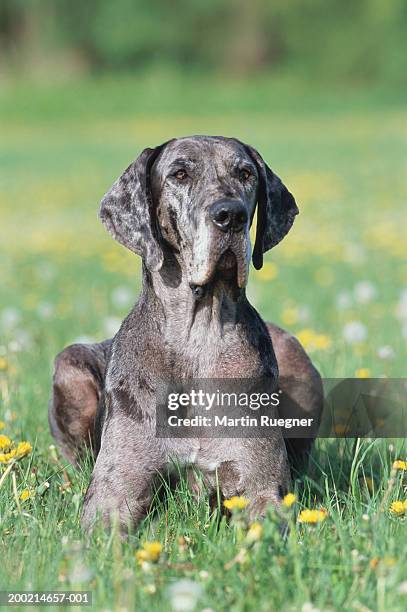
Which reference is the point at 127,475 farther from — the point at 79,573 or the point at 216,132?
the point at 216,132

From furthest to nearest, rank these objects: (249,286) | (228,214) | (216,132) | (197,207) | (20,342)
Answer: (216,132)
(249,286)
(20,342)
(197,207)
(228,214)

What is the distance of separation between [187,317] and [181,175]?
0.60 meters

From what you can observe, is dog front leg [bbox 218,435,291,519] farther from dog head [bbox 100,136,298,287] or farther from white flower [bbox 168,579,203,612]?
white flower [bbox 168,579,203,612]

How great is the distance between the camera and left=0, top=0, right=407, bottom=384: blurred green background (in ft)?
26.0

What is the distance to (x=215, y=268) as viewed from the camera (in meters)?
4.02

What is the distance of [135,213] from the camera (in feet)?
13.7

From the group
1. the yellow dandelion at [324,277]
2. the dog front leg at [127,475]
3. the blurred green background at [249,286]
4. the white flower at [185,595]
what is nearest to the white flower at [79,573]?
the blurred green background at [249,286]

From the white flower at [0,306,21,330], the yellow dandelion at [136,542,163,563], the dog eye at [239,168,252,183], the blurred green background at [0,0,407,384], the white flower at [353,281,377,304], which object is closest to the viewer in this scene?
the yellow dandelion at [136,542,163,563]

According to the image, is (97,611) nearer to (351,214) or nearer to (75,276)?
(75,276)

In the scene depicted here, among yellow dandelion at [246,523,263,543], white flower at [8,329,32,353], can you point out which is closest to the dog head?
yellow dandelion at [246,523,263,543]

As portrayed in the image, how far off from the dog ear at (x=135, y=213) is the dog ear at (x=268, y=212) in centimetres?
49

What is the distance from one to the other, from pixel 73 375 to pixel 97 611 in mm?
2073

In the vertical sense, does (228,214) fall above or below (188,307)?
above

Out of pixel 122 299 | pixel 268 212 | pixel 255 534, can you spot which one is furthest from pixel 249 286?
pixel 255 534
